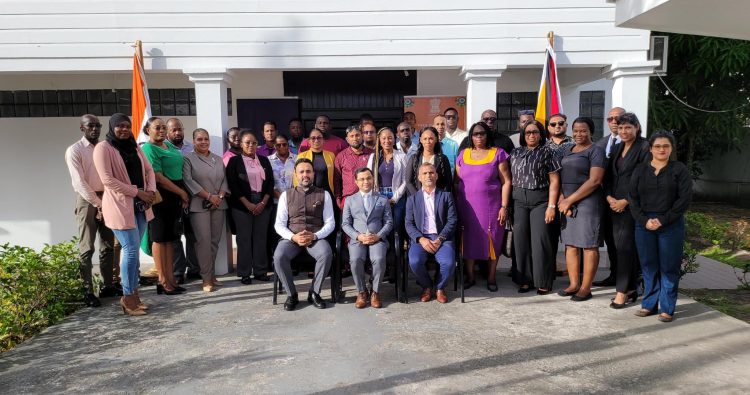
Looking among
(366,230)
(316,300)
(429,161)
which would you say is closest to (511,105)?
(429,161)

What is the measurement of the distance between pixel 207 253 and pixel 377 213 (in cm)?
187

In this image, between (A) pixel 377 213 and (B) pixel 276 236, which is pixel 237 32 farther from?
(A) pixel 377 213

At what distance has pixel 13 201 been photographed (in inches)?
295

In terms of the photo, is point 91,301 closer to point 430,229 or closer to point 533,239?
point 430,229

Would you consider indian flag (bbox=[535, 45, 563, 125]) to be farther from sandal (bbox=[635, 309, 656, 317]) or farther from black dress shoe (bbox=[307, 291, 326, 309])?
black dress shoe (bbox=[307, 291, 326, 309])

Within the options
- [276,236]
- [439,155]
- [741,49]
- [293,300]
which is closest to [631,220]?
[439,155]

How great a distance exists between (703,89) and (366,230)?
934cm

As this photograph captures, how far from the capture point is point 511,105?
26.6 ft

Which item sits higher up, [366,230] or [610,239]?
[366,230]

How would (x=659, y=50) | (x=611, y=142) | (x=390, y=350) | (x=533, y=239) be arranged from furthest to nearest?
(x=659, y=50), (x=611, y=142), (x=533, y=239), (x=390, y=350)

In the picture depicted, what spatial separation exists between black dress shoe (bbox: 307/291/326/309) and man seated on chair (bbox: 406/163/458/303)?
34.9 inches

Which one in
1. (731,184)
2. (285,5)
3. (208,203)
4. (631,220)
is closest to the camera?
(631,220)

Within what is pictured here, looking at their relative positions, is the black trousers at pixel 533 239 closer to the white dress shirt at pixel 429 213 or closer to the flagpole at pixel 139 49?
the white dress shirt at pixel 429 213

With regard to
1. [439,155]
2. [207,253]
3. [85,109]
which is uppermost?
[85,109]
